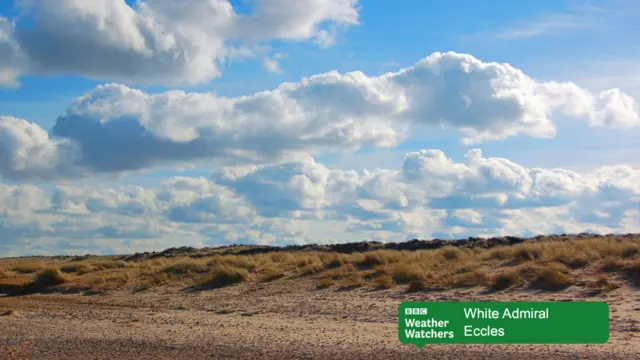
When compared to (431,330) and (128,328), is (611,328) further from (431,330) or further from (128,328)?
(128,328)

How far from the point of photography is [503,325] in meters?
14.2

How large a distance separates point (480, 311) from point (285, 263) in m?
13.9

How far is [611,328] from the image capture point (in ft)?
48.6

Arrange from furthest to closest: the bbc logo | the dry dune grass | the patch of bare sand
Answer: the dry dune grass → the bbc logo → the patch of bare sand

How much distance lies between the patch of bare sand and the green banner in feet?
1.09

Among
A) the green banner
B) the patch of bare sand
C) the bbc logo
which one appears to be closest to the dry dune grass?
the patch of bare sand

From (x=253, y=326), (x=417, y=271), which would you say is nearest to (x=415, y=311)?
(x=253, y=326)

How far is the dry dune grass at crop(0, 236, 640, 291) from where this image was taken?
2083 centimetres

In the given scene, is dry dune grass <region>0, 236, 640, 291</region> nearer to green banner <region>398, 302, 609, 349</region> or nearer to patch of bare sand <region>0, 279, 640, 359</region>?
patch of bare sand <region>0, 279, 640, 359</region>

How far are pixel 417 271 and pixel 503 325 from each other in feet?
29.3

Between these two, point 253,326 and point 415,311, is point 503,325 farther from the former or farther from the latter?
point 253,326

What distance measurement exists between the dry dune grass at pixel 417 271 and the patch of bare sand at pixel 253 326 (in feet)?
2.66

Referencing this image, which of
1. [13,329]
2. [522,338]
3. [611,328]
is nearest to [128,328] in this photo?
[13,329]

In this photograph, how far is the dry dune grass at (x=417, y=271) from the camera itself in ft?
68.3
